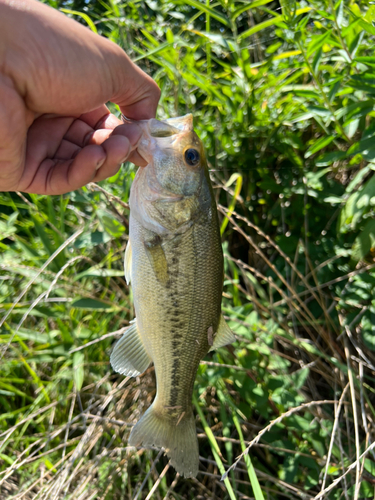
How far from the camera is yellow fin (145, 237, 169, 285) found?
5.89 feet

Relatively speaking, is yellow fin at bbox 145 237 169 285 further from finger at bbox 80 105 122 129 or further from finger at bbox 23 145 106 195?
finger at bbox 80 105 122 129

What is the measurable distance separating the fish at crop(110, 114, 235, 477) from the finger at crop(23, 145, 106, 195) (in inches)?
8.8

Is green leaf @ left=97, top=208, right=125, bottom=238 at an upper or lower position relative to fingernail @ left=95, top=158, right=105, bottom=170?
lower

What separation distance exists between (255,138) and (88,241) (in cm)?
164

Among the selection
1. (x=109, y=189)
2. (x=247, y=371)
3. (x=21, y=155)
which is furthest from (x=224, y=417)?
(x=21, y=155)

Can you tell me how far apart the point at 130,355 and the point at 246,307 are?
87 centimetres

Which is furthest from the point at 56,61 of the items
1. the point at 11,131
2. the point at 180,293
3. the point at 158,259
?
the point at 180,293

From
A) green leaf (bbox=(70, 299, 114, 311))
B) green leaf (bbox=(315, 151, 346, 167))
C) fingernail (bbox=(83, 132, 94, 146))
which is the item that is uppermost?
fingernail (bbox=(83, 132, 94, 146))

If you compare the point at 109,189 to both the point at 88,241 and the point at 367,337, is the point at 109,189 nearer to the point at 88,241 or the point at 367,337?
the point at 88,241

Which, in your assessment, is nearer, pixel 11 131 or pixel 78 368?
pixel 11 131

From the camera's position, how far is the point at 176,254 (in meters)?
1.80

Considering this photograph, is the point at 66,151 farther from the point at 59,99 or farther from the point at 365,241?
the point at 365,241

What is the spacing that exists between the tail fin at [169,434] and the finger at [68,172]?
1232 millimetres

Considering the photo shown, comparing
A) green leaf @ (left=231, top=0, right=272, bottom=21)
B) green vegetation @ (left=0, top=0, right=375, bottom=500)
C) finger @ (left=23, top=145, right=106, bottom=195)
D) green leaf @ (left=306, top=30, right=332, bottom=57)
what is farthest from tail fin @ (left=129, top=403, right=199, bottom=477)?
green leaf @ (left=231, top=0, right=272, bottom=21)
